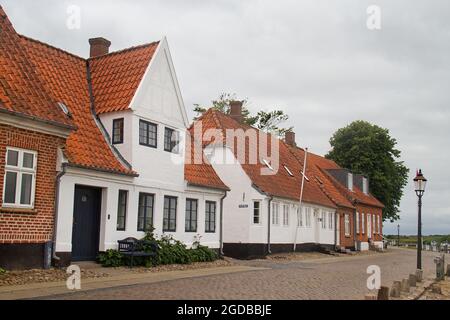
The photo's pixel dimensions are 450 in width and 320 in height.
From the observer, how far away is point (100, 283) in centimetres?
1441

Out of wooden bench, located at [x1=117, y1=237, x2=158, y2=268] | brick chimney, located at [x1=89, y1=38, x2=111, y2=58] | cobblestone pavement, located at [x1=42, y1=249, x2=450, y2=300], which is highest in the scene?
brick chimney, located at [x1=89, y1=38, x2=111, y2=58]

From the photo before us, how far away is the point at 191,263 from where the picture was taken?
22.0m

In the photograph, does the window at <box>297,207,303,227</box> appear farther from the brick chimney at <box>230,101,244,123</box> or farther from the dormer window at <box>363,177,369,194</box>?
the dormer window at <box>363,177,369,194</box>

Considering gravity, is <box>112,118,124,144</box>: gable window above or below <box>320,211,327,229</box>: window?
above

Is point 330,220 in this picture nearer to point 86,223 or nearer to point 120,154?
point 120,154

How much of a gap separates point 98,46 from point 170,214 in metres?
8.11

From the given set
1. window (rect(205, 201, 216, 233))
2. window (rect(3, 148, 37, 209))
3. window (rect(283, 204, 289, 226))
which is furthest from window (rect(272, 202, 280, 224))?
window (rect(3, 148, 37, 209))

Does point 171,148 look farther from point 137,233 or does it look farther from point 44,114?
point 44,114

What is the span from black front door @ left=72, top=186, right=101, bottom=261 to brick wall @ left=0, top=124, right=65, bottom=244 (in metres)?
1.80

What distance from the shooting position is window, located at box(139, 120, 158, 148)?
20.8 m
